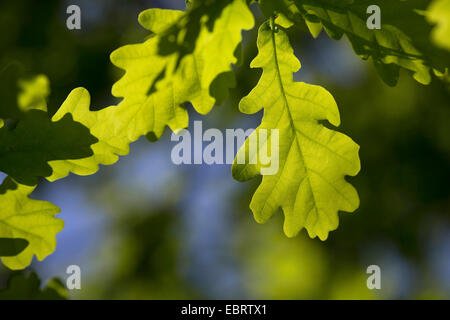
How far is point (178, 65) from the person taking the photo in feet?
4.18

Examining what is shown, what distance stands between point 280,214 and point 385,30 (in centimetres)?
447

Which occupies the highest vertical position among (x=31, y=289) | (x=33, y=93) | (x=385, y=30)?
(x=385, y=30)

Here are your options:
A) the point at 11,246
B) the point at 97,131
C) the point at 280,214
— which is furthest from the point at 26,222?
the point at 280,214

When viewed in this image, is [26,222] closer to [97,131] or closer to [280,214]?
[97,131]

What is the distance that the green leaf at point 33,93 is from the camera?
1.35 m

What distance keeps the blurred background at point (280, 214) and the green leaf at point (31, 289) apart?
13.9 feet

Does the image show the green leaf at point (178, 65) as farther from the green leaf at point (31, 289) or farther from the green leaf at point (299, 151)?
the green leaf at point (31, 289)

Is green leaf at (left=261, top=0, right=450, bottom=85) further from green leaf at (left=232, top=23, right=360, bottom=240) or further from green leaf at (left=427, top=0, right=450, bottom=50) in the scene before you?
green leaf at (left=427, top=0, right=450, bottom=50)

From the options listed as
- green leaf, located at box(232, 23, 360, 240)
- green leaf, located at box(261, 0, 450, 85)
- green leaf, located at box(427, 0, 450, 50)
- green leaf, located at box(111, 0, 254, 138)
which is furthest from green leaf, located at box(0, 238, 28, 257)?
green leaf, located at box(427, 0, 450, 50)

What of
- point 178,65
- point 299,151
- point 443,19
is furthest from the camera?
point 299,151

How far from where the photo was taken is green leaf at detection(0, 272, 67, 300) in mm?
1362

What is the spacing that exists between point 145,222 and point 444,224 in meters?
4.08
